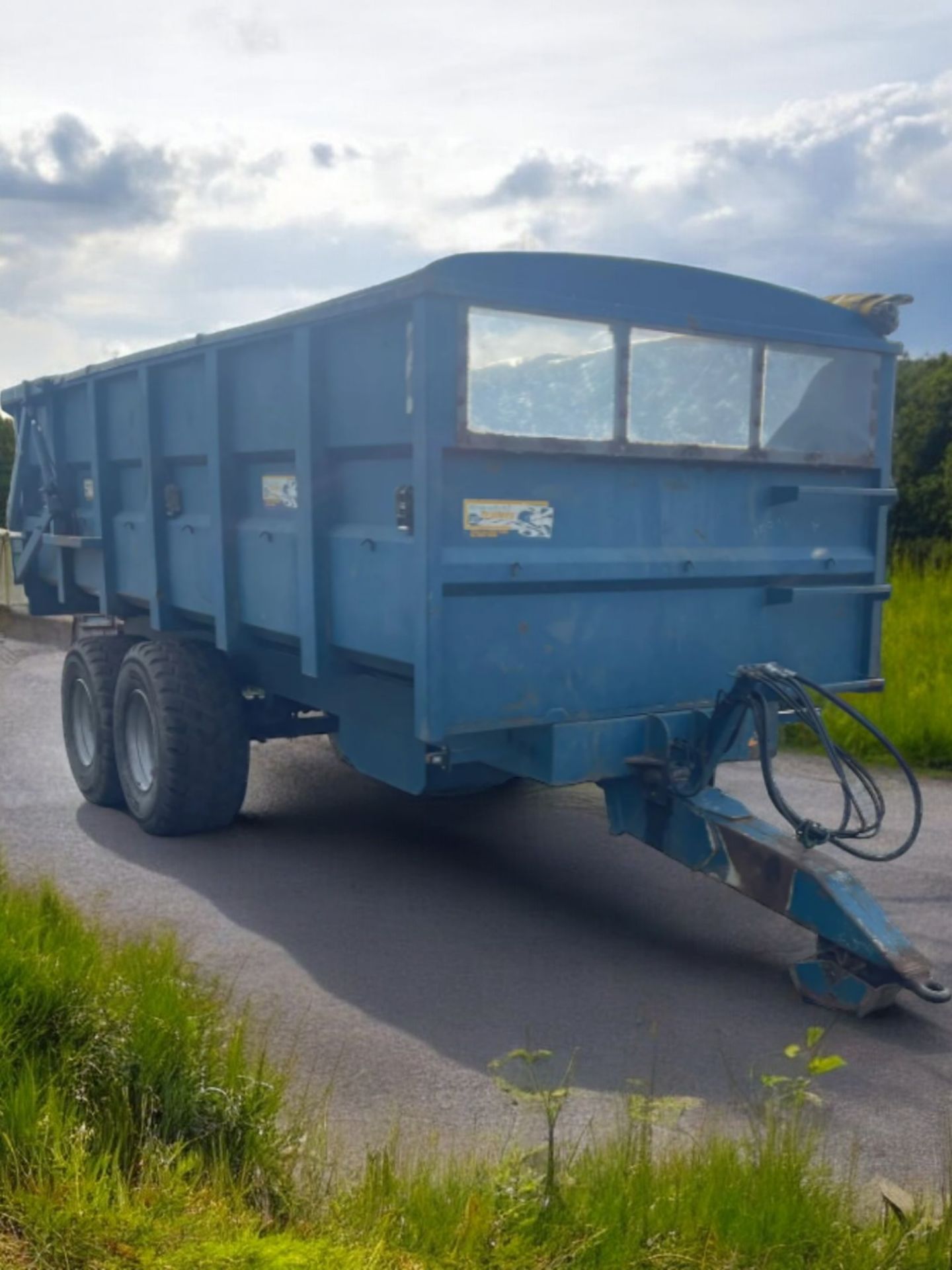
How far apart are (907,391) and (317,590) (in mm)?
16914

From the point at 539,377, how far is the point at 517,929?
214cm

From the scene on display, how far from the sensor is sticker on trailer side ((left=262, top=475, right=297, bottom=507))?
5367mm

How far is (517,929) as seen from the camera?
205 inches

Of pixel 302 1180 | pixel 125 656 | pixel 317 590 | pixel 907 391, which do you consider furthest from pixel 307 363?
pixel 907 391

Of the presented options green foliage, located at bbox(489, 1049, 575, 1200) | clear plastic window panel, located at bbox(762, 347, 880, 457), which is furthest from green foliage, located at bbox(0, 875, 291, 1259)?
clear plastic window panel, located at bbox(762, 347, 880, 457)

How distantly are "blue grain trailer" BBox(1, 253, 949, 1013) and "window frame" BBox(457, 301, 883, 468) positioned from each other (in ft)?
0.03

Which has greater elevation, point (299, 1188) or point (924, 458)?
point (924, 458)

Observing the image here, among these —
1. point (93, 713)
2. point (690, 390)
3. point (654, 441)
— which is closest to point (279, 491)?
point (654, 441)

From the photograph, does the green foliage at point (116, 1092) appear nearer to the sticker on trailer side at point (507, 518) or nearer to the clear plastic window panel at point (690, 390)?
the sticker on trailer side at point (507, 518)

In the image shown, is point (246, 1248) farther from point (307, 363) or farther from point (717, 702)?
point (307, 363)

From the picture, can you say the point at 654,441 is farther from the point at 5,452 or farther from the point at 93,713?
the point at 5,452

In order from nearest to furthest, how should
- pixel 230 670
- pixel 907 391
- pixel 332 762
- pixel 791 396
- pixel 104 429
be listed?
pixel 791 396
pixel 230 670
pixel 104 429
pixel 332 762
pixel 907 391

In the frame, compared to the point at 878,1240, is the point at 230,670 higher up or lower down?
higher up

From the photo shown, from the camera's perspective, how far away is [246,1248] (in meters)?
2.72
